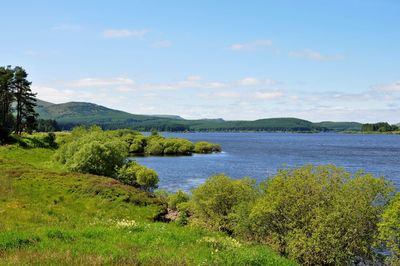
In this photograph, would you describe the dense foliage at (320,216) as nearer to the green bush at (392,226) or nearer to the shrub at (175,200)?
the green bush at (392,226)

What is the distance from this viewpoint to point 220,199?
42.8 metres

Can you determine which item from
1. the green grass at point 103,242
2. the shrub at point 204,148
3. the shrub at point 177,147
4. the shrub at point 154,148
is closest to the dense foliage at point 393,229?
the green grass at point 103,242

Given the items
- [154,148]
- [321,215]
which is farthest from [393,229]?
[154,148]

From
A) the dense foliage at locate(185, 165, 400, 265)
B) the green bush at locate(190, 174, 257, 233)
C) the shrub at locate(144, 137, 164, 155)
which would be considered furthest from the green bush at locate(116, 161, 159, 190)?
the shrub at locate(144, 137, 164, 155)

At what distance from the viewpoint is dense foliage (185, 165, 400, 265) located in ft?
101

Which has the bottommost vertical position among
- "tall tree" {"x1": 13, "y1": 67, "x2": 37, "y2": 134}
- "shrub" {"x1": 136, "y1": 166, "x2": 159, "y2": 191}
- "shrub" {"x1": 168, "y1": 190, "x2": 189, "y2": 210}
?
"shrub" {"x1": 168, "y1": 190, "x2": 189, "y2": 210}

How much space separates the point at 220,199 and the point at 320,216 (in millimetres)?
13679

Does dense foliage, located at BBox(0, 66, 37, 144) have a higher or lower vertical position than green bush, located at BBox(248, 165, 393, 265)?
higher

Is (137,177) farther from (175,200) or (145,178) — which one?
A: (175,200)

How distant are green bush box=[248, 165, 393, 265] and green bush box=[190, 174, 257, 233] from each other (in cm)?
633

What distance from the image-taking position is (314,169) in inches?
1503

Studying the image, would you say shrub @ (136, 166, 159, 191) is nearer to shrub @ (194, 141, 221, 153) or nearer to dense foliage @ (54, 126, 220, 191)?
dense foliage @ (54, 126, 220, 191)

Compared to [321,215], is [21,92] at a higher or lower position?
higher

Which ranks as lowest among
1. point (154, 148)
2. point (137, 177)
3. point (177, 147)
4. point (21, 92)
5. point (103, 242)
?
point (154, 148)
